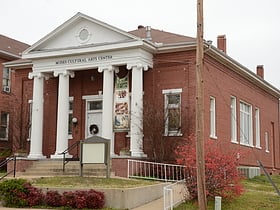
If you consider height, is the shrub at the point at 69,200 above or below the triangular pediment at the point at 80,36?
below

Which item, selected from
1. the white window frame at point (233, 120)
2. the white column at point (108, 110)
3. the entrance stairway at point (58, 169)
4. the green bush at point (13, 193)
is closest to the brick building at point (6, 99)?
the entrance stairway at point (58, 169)

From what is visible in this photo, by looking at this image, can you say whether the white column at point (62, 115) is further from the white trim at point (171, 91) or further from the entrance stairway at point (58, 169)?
the white trim at point (171, 91)

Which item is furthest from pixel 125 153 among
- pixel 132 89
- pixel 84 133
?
pixel 84 133

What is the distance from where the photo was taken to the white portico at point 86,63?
2517 cm

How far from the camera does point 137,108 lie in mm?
25141

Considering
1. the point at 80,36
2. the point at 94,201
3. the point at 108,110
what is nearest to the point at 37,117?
the point at 108,110

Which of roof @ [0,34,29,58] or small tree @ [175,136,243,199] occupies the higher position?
roof @ [0,34,29,58]

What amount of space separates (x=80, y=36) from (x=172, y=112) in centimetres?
663

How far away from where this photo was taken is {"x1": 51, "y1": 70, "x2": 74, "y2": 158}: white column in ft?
86.9

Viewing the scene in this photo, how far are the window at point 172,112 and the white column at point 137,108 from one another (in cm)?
133

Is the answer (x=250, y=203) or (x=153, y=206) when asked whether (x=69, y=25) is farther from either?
(x=250, y=203)

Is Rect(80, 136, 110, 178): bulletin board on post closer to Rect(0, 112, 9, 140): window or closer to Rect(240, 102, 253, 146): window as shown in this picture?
Rect(240, 102, 253, 146): window

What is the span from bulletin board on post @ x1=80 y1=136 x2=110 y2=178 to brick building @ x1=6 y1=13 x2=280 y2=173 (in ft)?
13.6

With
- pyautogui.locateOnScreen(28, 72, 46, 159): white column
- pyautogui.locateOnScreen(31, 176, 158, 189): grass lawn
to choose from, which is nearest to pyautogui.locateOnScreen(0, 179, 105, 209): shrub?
pyautogui.locateOnScreen(31, 176, 158, 189): grass lawn
